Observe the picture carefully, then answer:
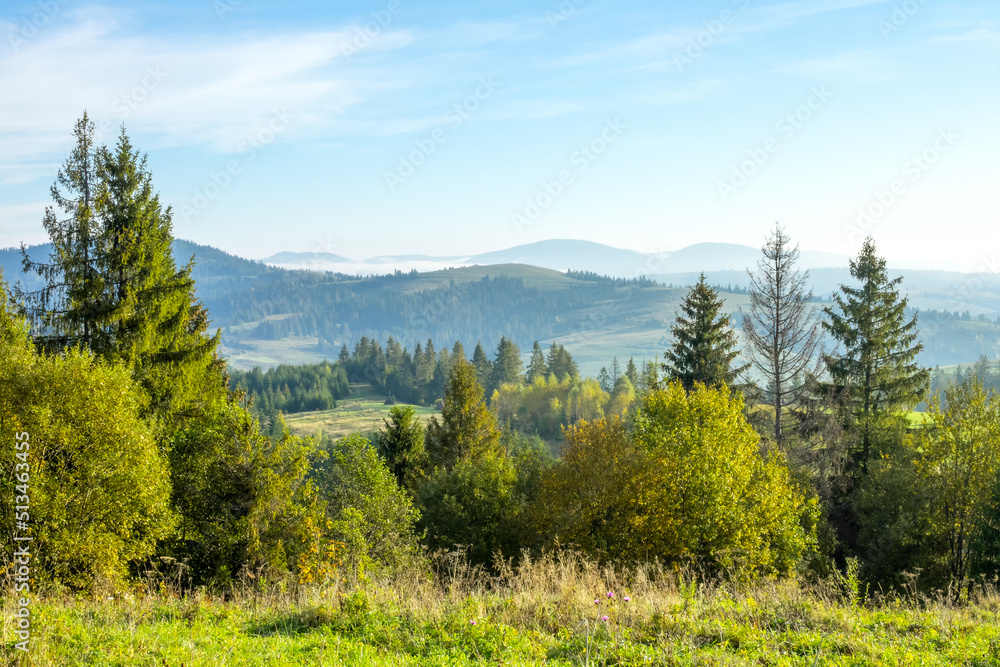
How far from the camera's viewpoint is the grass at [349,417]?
126500mm

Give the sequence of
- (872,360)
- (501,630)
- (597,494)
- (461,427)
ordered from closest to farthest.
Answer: (501,630) < (597,494) < (872,360) < (461,427)

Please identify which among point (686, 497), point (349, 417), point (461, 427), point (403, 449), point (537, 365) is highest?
point (686, 497)

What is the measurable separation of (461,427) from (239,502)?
2018 centimetres

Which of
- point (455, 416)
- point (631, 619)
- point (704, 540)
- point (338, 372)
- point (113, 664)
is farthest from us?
point (338, 372)

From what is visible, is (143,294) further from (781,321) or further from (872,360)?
(872,360)

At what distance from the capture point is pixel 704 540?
1981 cm

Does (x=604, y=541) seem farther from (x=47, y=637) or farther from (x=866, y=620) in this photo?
(x=47, y=637)

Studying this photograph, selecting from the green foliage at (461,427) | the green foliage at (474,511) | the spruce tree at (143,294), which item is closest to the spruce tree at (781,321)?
the green foliage at (474,511)

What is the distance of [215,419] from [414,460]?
19.2 metres

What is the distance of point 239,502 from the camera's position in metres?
18.3

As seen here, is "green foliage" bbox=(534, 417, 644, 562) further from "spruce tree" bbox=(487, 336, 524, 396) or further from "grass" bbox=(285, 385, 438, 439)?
"spruce tree" bbox=(487, 336, 524, 396)

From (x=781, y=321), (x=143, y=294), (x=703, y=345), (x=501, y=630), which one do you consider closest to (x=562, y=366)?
(x=703, y=345)

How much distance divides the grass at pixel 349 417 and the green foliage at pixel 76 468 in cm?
10530

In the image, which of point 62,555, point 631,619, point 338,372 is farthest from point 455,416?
point 338,372
